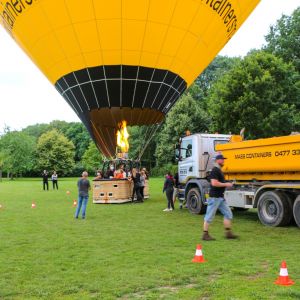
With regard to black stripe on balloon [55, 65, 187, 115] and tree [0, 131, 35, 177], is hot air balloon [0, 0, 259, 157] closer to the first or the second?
black stripe on balloon [55, 65, 187, 115]

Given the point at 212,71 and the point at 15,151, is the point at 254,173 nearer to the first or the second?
the point at 212,71

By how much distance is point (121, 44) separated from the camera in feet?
53.1

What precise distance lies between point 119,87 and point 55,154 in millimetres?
71949

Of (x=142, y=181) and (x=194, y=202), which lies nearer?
(x=194, y=202)

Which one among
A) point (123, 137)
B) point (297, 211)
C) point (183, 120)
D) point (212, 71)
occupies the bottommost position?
point (297, 211)

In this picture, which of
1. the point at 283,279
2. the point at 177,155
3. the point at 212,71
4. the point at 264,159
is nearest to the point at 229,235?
the point at 264,159

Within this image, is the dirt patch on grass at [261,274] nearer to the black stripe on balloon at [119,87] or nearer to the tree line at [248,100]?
the black stripe on balloon at [119,87]

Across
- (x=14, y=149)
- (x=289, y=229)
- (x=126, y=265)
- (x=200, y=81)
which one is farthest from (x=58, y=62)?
(x=14, y=149)

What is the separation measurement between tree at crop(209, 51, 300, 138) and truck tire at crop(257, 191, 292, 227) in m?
18.0

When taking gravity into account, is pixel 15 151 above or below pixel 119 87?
above

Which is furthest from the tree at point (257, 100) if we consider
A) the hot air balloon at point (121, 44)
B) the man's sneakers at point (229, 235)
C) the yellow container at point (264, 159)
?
the man's sneakers at point (229, 235)

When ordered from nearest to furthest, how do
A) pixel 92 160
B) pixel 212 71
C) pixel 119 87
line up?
pixel 119 87 < pixel 212 71 < pixel 92 160

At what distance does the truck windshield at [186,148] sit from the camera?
16678 millimetres

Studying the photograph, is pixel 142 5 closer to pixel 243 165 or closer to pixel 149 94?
pixel 149 94
